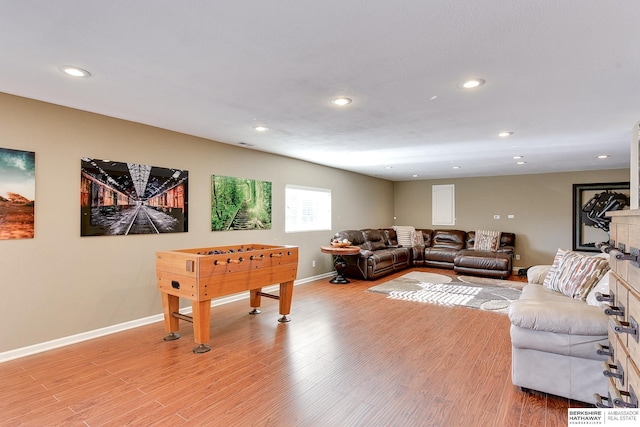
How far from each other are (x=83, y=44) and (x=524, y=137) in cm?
490

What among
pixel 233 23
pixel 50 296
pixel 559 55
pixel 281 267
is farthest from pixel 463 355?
pixel 50 296

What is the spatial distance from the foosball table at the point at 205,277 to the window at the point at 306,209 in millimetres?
2279

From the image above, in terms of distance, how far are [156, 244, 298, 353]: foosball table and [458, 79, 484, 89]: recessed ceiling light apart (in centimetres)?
254

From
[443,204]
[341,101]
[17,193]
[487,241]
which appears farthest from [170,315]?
[443,204]

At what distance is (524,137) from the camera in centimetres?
448

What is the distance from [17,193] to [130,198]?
100 centimetres

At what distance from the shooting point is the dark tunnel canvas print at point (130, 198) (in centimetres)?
355

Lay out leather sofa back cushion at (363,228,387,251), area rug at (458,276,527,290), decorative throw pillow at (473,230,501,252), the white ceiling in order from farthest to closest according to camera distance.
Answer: decorative throw pillow at (473,230,501,252), leather sofa back cushion at (363,228,387,251), area rug at (458,276,527,290), the white ceiling

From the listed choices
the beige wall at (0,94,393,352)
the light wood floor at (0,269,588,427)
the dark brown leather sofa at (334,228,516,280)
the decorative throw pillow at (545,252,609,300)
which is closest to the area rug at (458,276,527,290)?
the dark brown leather sofa at (334,228,516,280)

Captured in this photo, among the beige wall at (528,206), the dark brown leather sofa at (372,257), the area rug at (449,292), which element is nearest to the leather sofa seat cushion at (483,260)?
the area rug at (449,292)

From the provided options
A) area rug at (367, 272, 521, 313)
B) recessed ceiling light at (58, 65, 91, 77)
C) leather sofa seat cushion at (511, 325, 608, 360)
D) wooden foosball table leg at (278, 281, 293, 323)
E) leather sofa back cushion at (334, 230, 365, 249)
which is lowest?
area rug at (367, 272, 521, 313)

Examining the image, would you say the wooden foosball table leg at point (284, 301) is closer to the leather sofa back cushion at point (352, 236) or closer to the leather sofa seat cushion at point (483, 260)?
the leather sofa back cushion at point (352, 236)

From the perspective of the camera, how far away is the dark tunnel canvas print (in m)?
3.55

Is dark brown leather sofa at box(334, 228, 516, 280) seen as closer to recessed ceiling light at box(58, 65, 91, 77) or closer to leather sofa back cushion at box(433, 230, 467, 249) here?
leather sofa back cushion at box(433, 230, 467, 249)
